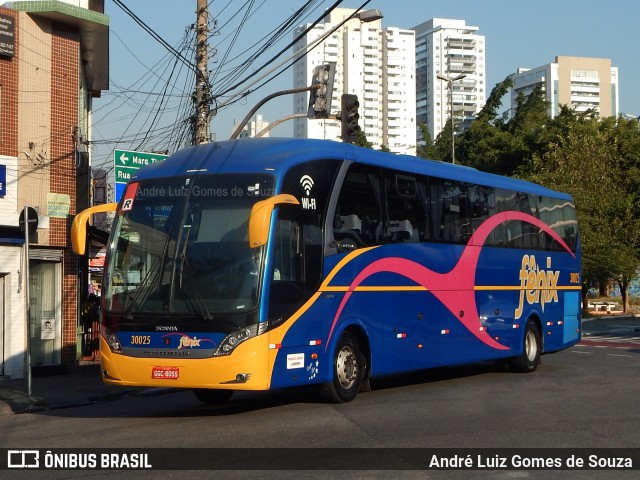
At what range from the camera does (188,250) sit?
1288 centimetres

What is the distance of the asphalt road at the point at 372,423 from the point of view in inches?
401

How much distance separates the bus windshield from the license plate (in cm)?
73

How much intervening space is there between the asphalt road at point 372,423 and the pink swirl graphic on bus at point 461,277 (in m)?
1.25

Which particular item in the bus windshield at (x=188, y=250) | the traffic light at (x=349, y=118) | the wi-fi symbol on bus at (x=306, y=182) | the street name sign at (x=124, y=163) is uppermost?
the traffic light at (x=349, y=118)

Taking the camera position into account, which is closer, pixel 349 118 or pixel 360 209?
pixel 360 209

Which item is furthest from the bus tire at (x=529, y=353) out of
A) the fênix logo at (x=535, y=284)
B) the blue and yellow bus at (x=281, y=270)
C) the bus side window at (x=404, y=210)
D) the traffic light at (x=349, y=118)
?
the traffic light at (x=349, y=118)

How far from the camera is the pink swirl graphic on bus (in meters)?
16.3

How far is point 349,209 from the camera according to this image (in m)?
14.7

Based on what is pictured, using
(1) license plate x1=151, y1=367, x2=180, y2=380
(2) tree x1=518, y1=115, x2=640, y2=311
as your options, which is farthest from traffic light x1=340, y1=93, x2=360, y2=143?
(2) tree x1=518, y1=115, x2=640, y2=311

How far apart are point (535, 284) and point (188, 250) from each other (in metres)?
10.2

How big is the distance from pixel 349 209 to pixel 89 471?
21.3ft

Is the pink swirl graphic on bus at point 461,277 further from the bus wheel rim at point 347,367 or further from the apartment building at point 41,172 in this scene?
the apartment building at point 41,172

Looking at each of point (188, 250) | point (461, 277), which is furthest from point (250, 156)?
point (461, 277)

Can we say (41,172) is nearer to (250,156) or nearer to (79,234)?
(79,234)
